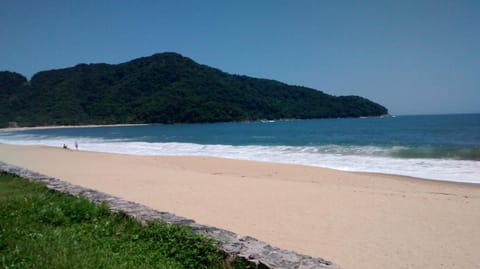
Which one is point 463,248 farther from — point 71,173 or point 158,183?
point 71,173

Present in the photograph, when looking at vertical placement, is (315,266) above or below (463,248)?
above

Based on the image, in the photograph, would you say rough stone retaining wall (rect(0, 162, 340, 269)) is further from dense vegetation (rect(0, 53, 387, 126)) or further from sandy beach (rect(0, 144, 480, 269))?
dense vegetation (rect(0, 53, 387, 126))

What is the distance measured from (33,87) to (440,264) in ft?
474

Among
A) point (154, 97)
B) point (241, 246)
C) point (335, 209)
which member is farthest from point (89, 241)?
point (154, 97)

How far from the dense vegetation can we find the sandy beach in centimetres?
9216

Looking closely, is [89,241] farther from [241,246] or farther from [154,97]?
[154,97]

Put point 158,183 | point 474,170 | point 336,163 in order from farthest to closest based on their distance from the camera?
point 336,163, point 474,170, point 158,183

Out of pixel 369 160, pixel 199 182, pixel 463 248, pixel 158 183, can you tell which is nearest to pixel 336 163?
pixel 369 160

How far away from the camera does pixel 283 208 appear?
7852 mm

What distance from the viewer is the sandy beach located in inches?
205

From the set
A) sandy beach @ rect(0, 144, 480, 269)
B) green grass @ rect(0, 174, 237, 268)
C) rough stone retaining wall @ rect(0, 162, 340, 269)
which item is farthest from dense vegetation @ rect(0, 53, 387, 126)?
Result: green grass @ rect(0, 174, 237, 268)

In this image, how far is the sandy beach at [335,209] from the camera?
17.1ft

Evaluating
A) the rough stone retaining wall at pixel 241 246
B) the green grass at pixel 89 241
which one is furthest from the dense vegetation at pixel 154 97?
the green grass at pixel 89 241

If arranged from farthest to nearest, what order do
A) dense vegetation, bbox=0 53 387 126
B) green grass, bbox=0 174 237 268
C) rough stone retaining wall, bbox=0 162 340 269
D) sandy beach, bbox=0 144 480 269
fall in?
dense vegetation, bbox=0 53 387 126 < sandy beach, bbox=0 144 480 269 < green grass, bbox=0 174 237 268 < rough stone retaining wall, bbox=0 162 340 269
